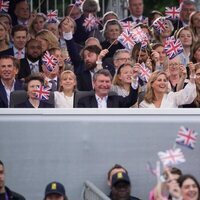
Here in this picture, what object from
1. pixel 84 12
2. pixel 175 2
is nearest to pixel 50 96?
pixel 84 12

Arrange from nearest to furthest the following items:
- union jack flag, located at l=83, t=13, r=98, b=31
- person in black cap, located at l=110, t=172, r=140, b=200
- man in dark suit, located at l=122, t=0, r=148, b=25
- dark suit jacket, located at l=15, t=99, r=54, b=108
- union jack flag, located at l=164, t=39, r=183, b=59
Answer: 1. person in black cap, located at l=110, t=172, r=140, b=200
2. dark suit jacket, located at l=15, t=99, r=54, b=108
3. union jack flag, located at l=164, t=39, r=183, b=59
4. union jack flag, located at l=83, t=13, r=98, b=31
5. man in dark suit, located at l=122, t=0, r=148, b=25

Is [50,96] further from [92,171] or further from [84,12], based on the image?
[84,12]

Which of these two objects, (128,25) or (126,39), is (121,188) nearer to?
(126,39)

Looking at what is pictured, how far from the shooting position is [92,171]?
1584cm

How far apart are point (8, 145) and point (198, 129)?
6.36 ft

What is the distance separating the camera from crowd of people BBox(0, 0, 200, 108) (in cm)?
1695

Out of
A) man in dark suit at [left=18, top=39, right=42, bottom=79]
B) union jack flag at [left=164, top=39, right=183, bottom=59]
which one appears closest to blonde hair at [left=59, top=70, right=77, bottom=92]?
man in dark suit at [left=18, top=39, right=42, bottom=79]

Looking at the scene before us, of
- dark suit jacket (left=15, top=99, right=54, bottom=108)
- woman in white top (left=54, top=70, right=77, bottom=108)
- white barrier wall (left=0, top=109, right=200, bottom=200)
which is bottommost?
white barrier wall (left=0, top=109, right=200, bottom=200)

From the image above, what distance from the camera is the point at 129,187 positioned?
1520 cm

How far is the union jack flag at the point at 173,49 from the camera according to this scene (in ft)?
62.8

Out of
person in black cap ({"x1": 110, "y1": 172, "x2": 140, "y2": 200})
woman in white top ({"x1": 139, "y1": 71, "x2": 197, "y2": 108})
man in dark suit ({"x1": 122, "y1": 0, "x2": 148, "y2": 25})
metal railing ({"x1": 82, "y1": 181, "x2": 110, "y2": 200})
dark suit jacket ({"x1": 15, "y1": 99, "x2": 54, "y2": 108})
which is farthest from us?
man in dark suit ({"x1": 122, "y1": 0, "x2": 148, "y2": 25})

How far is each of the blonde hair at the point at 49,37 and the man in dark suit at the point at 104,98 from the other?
246 centimetres

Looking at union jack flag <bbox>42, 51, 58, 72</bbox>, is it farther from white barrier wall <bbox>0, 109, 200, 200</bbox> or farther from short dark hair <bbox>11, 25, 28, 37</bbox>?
white barrier wall <bbox>0, 109, 200, 200</bbox>

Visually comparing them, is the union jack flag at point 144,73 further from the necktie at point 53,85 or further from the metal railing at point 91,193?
the metal railing at point 91,193
